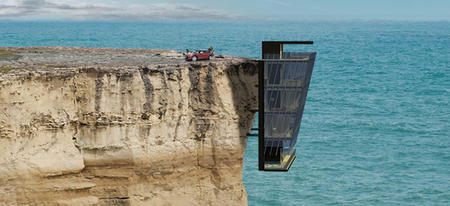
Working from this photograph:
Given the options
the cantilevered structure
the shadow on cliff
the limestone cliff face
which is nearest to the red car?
the limestone cliff face

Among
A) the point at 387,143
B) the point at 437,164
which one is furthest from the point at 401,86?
the point at 437,164

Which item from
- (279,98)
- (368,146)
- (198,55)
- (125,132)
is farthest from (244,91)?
(368,146)

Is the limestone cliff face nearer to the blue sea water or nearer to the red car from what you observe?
the red car

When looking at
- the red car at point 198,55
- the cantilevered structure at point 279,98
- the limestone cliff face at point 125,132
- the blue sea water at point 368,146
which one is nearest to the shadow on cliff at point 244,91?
the limestone cliff face at point 125,132

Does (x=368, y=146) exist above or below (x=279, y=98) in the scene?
below

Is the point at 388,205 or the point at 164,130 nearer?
the point at 164,130

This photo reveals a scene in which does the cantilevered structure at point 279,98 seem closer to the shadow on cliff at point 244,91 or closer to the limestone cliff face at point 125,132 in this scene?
the shadow on cliff at point 244,91

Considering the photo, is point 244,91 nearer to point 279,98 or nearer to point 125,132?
point 279,98

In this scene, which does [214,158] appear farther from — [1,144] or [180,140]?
[1,144]
